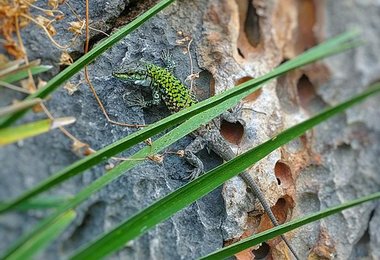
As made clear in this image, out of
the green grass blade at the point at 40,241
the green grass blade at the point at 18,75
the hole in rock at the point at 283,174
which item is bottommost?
the green grass blade at the point at 40,241

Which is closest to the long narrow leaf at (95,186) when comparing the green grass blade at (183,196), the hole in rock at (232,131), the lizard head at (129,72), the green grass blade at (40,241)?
the green grass blade at (40,241)

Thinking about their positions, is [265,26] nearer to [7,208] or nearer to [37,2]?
[37,2]

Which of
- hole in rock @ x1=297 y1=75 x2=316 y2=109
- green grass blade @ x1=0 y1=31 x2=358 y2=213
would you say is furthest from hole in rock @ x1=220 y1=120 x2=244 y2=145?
green grass blade @ x1=0 y1=31 x2=358 y2=213

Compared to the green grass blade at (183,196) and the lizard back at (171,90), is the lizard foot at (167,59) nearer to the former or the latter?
the lizard back at (171,90)

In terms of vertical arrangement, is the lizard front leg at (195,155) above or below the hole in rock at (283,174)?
above

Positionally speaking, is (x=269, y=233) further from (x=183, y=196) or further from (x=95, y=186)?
(x=95, y=186)

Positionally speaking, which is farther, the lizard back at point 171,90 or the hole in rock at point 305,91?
the hole in rock at point 305,91

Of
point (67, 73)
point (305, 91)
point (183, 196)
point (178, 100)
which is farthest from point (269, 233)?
point (305, 91)

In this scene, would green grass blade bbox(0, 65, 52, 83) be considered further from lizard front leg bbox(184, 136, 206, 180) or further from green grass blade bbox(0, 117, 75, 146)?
lizard front leg bbox(184, 136, 206, 180)
